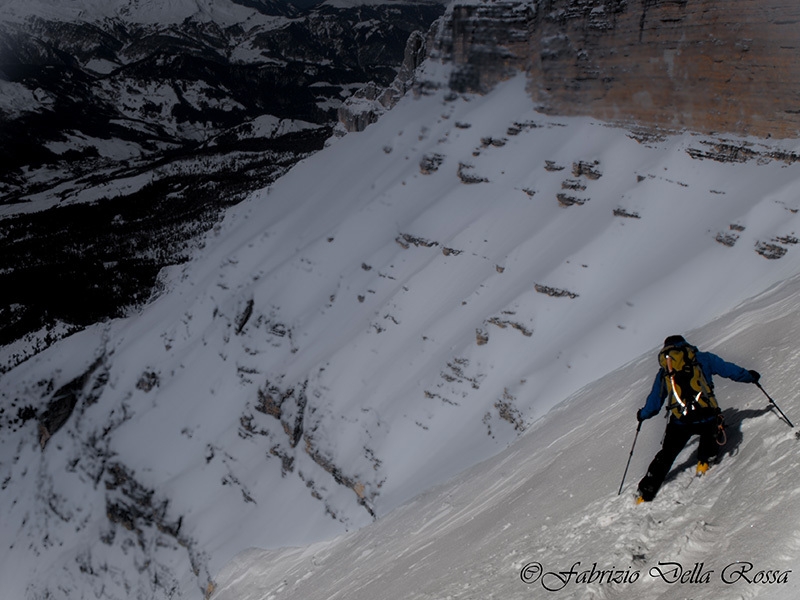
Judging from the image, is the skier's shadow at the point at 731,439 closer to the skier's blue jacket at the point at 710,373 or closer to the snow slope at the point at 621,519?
the snow slope at the point at 621,519

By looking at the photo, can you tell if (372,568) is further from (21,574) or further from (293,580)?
(21,574)

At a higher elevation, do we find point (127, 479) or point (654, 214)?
point (654, 214)

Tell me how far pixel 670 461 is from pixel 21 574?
112ft

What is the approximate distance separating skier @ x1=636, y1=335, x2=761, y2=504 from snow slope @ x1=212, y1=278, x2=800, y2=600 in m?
0.19

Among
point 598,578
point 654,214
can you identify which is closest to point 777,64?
point 654,214

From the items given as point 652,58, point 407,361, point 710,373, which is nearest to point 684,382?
point 710,373

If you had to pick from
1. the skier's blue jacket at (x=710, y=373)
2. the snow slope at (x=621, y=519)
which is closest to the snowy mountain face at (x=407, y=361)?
the snow slope at (x=621, y=519)

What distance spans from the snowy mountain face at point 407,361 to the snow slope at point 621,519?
0.10 metres

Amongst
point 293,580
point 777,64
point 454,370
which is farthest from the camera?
point 454,370

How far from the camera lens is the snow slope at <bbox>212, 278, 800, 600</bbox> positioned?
4.84m

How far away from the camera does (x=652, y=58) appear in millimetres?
24859

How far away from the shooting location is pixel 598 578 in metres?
5.42

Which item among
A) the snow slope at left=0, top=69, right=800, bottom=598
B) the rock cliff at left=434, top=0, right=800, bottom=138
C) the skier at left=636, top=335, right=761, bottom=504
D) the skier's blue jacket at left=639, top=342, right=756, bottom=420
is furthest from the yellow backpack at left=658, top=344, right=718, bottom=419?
the rock cliff at left=434, top=0, right=800, bottom=138

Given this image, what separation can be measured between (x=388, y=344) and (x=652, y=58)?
1644 cm
